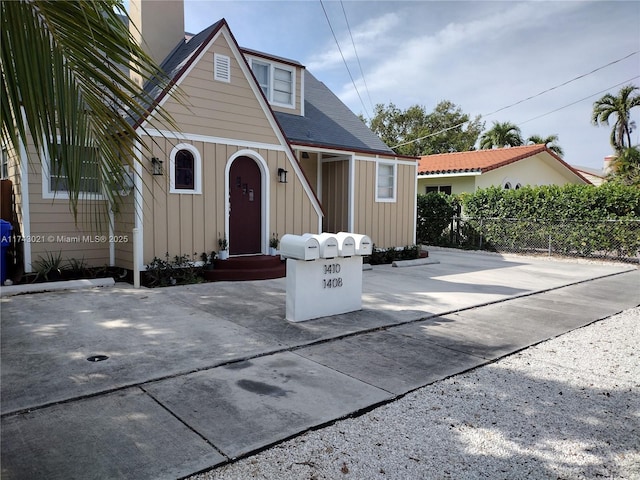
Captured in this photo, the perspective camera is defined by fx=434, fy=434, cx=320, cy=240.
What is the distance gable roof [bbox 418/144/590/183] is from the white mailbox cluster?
13669 millimetres

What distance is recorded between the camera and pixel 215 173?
917 cm

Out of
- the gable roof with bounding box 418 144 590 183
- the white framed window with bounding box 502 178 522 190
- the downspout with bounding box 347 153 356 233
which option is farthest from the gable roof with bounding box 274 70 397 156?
the white framed window with bounding box 502 178 522 190

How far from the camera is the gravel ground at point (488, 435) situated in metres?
2.66

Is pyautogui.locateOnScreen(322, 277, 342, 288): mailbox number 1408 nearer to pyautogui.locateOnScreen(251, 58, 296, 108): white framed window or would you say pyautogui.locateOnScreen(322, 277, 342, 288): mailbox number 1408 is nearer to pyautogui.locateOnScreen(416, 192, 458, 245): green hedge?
pyautogui.locateOnScreen(251, 58, 296, 108): white framed window

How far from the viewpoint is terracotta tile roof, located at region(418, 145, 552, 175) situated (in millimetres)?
18766

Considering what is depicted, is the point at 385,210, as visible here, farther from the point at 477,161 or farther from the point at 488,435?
the point at 488,435

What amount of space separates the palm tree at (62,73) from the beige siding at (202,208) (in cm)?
584

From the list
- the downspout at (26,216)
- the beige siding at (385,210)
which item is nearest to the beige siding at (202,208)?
the downspout at (26,216)

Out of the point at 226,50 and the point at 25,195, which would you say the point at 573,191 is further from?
the point at 25,195

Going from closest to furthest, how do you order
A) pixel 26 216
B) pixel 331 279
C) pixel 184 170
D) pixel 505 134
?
1. pixel 331 279
2. pixel 26 216
3. pixel 184 170
4. pixel 505 134

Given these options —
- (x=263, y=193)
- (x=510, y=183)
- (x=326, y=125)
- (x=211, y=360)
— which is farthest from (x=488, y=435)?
(x=510, y=183)

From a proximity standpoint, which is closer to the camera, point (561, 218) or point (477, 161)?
point (561, 218)

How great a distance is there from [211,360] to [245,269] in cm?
476

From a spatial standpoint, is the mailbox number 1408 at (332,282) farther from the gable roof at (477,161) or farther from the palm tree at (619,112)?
the palm tree at (619,112)
